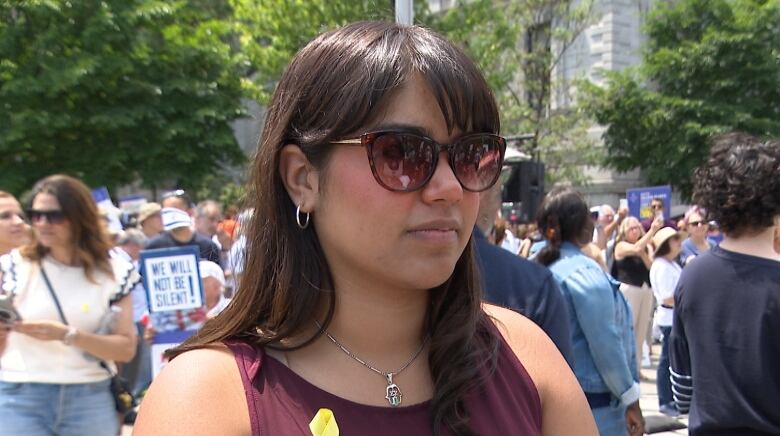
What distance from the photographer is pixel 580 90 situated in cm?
2508

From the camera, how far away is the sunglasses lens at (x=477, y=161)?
1503 mm

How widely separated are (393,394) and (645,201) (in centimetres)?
1140

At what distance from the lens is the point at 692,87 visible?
25.5 meters

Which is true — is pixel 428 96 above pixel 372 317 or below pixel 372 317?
above

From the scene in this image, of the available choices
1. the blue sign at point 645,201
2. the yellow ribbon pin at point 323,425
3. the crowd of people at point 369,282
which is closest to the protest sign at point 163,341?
the crowd of people at point 369,282

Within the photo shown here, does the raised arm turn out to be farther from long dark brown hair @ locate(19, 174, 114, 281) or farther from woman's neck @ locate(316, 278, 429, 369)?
woman's neck @ locate(316, 278, 429, 369)

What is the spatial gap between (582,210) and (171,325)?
3.27 meters

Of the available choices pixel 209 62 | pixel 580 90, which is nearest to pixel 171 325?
pixel 209 62

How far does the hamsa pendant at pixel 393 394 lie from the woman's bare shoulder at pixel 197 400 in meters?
0.29

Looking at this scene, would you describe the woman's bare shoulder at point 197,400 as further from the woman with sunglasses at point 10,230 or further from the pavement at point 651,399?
the pavement at point 651,399

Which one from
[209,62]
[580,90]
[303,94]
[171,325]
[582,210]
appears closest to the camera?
[303,94]

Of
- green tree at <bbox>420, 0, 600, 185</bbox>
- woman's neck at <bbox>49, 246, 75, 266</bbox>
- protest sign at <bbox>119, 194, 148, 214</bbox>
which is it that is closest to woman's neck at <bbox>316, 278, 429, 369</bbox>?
woman's neck at <bbox>49, 246, 75, 266</bbox>

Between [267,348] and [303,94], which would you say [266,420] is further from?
[303,94]

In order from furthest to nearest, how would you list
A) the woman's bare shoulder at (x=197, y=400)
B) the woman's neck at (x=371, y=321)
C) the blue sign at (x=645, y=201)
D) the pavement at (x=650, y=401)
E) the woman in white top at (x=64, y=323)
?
the blue sign at (x=645, y=201) < the pavement at (x=650, y=401) < the woman in white top at (x=64, y=323) < the woman's neck at (x=371, y=321) < the woman's bare shoulder at (x=197, y=400)
